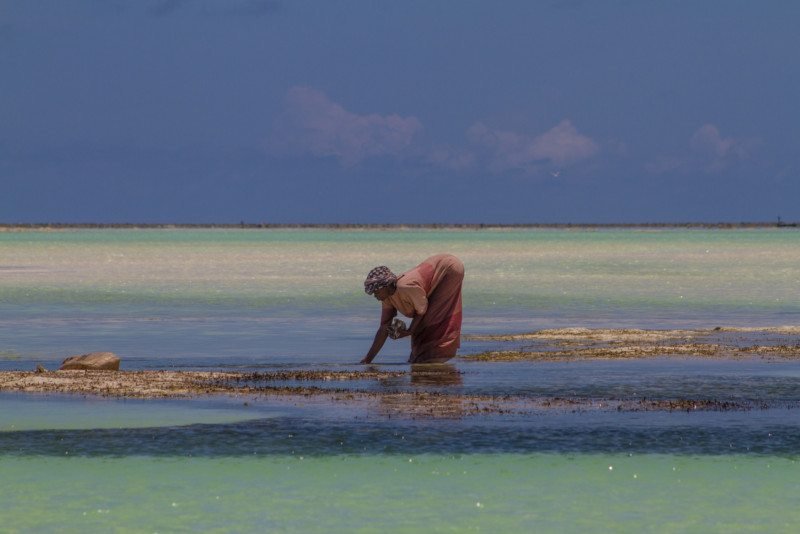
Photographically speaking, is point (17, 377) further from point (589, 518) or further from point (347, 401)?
point (589, 518)

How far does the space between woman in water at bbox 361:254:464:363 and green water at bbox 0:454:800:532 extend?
4.89m

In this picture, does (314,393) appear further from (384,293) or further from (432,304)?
(432,304)

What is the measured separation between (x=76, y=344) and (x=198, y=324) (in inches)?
195

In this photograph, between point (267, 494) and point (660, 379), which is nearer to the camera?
point (267, 494)

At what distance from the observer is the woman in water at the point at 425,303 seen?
52.9 ft

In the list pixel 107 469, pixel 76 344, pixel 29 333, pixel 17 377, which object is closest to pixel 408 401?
pixel 107 469

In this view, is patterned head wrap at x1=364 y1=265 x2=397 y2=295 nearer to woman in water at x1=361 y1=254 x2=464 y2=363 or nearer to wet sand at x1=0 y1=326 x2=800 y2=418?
woman in water at x1=361 y1=254 x2=464 y2=363

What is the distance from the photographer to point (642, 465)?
1110 cm

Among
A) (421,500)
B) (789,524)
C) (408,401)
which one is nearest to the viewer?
(789,524)

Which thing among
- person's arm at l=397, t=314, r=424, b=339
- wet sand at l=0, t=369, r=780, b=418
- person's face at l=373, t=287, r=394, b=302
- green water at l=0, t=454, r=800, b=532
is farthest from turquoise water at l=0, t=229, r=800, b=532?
person's face at l=373, t=287, r=394, b=302

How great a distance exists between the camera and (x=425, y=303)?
54.1 feet

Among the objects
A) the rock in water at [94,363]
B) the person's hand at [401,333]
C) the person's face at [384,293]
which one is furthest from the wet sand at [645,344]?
the rock in water at [94,363]

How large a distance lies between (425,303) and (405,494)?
6.38 m

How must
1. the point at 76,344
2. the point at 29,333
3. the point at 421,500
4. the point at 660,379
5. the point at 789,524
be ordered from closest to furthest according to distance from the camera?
the point at 789,524 → the point at 421,500 → the point at 660,379 → the point at 76,344 → the point at 29,333
